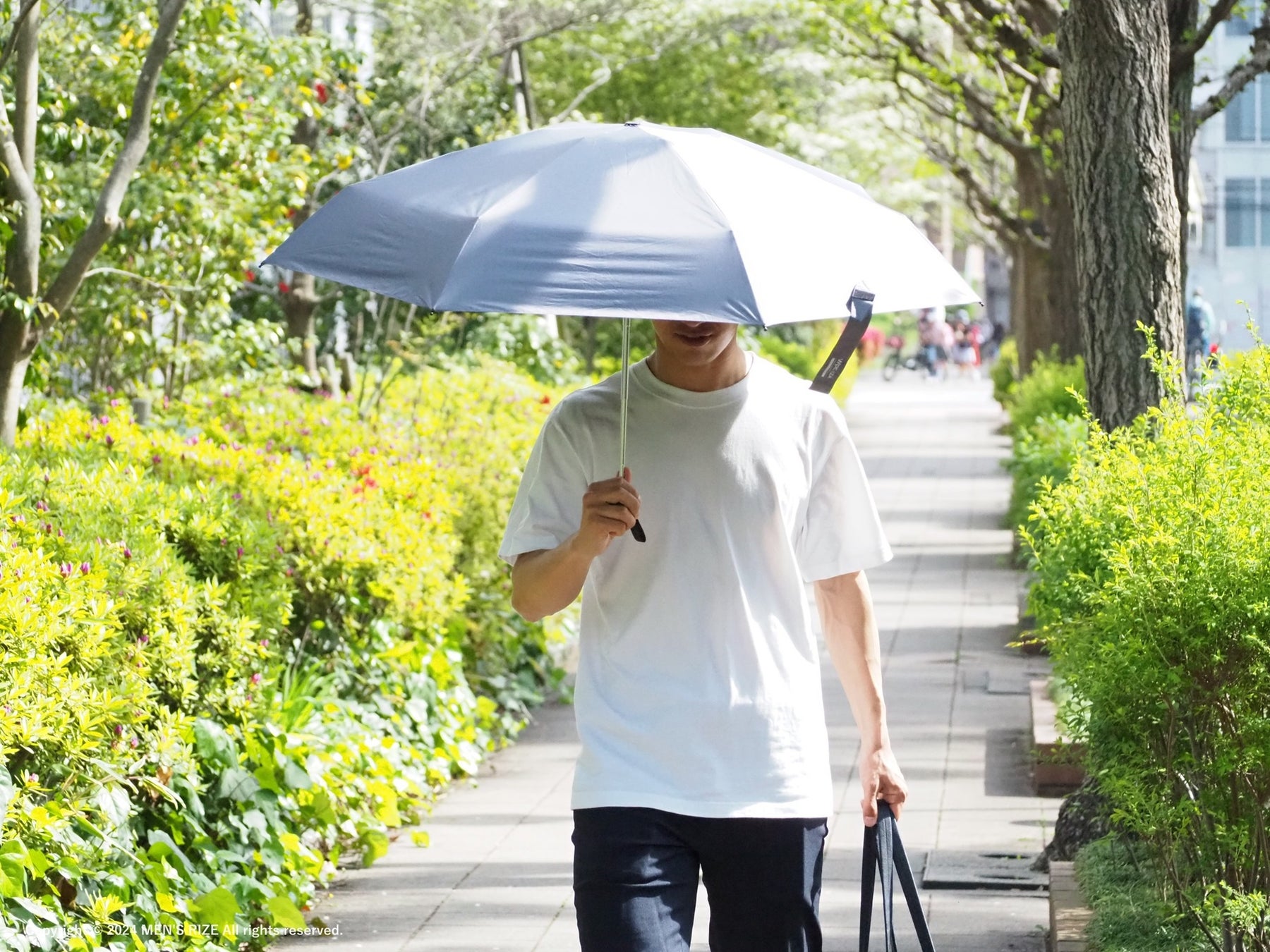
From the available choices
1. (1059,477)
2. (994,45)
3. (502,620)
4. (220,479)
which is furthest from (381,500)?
(994,45)

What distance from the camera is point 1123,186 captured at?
5441mm

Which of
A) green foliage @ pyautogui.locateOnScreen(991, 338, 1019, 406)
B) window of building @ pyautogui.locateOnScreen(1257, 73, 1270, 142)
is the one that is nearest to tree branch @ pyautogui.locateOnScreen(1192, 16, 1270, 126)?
green foliage @ pyautogui.locateOnScreen(991, 338, 1019, 406)

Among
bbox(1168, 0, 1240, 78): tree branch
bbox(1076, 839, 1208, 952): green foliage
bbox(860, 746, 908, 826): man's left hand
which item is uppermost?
bbox(1168, 0, 1240, 78): tree branch

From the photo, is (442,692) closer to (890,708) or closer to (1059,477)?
(890,708)

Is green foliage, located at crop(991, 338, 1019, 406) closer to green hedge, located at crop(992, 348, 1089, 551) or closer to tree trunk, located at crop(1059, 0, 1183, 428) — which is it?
green hedge, located at crop(992, 348, 1089, 551)

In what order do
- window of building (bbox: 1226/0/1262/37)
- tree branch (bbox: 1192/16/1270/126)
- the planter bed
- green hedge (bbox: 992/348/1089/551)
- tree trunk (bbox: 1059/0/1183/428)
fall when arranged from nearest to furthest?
tree trunk (bbox: 1059/0/1183/428)
the planter bed
tree branch (bbox: 1192/16/1270/126)
window of building (bbox: 1226/0/1262/37)
green hedge (bbox: 992/348/1089/551)

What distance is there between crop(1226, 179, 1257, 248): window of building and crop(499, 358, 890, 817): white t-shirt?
24318 millimetres

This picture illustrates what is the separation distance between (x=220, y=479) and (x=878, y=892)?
108 inches

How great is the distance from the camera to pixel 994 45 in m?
12.4

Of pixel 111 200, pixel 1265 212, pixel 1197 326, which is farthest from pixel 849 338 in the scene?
pixel 1265 212

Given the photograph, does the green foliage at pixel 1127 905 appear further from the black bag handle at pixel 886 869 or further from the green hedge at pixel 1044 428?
the green hedge at pixel 1044 428

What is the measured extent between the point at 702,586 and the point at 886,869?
0.67 meters

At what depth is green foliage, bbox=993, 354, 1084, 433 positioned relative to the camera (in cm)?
1238

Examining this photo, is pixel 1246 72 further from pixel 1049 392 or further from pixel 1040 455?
pixel 1049 392
